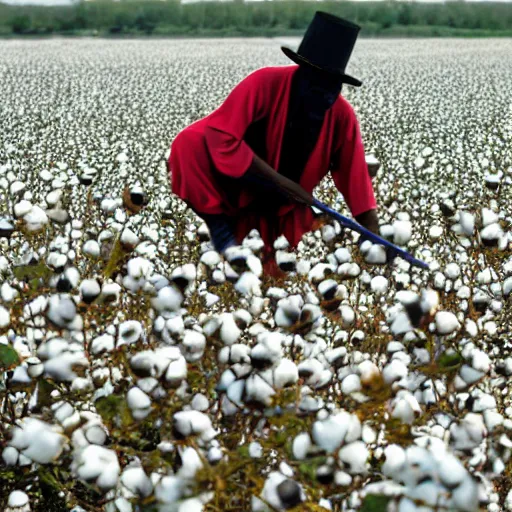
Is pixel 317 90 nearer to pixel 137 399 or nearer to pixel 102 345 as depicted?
pixel 102 345

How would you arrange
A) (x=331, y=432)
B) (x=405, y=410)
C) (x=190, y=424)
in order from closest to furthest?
(x=331, y=432), (x=190, y=424), (x=405, y=410)

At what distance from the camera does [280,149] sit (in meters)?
2.97

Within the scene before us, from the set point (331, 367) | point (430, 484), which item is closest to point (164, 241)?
point (331, 367)

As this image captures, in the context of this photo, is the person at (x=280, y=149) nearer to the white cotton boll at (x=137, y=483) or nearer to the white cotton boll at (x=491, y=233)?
the white cotton boll at (x=491, y=233)

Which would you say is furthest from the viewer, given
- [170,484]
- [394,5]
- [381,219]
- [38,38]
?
[394,5]

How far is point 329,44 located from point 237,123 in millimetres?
479

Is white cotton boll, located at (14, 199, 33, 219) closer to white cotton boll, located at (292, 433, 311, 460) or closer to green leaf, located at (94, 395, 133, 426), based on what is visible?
green leaf, located at (94, 395, 133, 426)

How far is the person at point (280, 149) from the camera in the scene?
2729 mm

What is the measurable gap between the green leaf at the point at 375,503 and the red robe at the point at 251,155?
6.81 ft

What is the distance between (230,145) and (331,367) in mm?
A: 1603

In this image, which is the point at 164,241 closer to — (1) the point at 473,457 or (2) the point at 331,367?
(2) the point at 331,367

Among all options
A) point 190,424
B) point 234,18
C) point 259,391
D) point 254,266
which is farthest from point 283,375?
point 234,18

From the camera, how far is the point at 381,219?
3.54 metres

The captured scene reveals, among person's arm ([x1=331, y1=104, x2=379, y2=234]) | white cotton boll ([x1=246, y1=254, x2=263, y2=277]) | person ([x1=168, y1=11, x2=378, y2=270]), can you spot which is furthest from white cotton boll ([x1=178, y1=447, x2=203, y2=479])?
person's arm ([x1=331, y1=104, x2=379, y2=234])
